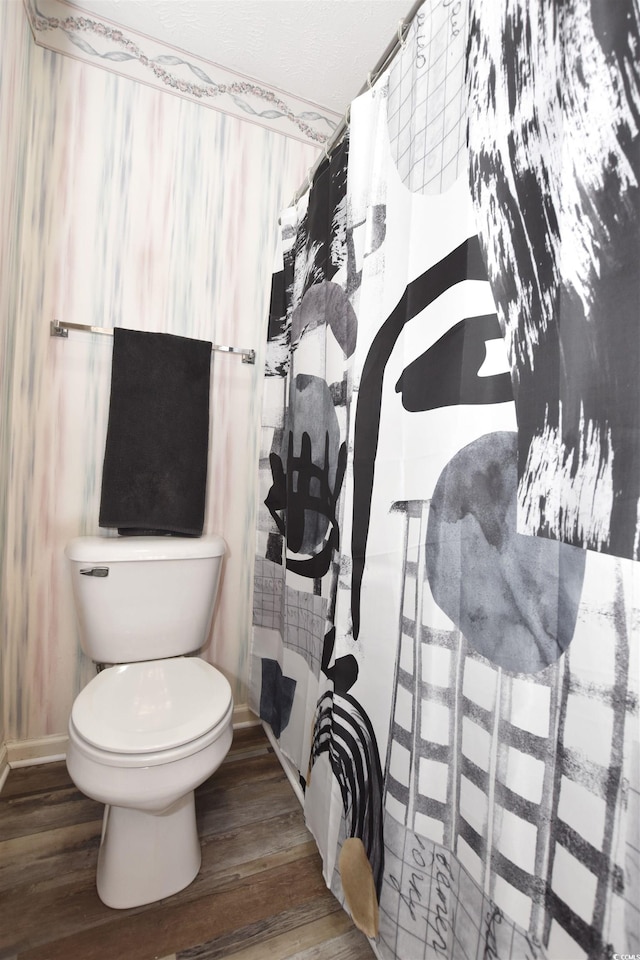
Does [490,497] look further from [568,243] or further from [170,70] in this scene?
[170,70]

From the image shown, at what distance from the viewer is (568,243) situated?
55 centimetres

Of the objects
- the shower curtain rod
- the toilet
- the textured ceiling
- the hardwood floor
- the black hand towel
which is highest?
the textured ceiling

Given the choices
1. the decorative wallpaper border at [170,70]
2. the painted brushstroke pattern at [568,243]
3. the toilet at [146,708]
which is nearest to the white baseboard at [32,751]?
the toilet at [146,708]

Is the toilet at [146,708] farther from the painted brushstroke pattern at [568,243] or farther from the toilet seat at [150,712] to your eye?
the painted brushstroke pattern at [568,243]

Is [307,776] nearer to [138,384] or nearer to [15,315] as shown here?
[138,384]

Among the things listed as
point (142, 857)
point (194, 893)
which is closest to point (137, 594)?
point (142, 857)

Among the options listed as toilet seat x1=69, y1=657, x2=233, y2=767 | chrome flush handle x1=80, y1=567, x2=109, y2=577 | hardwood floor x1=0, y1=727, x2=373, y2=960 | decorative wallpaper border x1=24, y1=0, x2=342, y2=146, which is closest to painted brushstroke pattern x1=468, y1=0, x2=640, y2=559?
toilet seat x1=69, y1=657, x2=233, y2=767

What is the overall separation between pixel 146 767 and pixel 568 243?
1176mm

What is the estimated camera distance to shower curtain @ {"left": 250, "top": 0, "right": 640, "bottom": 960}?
50 cm

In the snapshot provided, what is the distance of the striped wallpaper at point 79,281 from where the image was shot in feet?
4.69

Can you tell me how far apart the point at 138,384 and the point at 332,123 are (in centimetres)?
134

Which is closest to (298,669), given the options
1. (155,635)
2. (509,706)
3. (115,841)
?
(155,635)

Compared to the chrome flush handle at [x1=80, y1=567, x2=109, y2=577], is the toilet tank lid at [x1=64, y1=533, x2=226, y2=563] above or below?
above

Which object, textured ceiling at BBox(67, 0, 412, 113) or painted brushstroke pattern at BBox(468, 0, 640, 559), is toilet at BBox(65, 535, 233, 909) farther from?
textured ceiling at BBox(67, 0, 412, 113)
